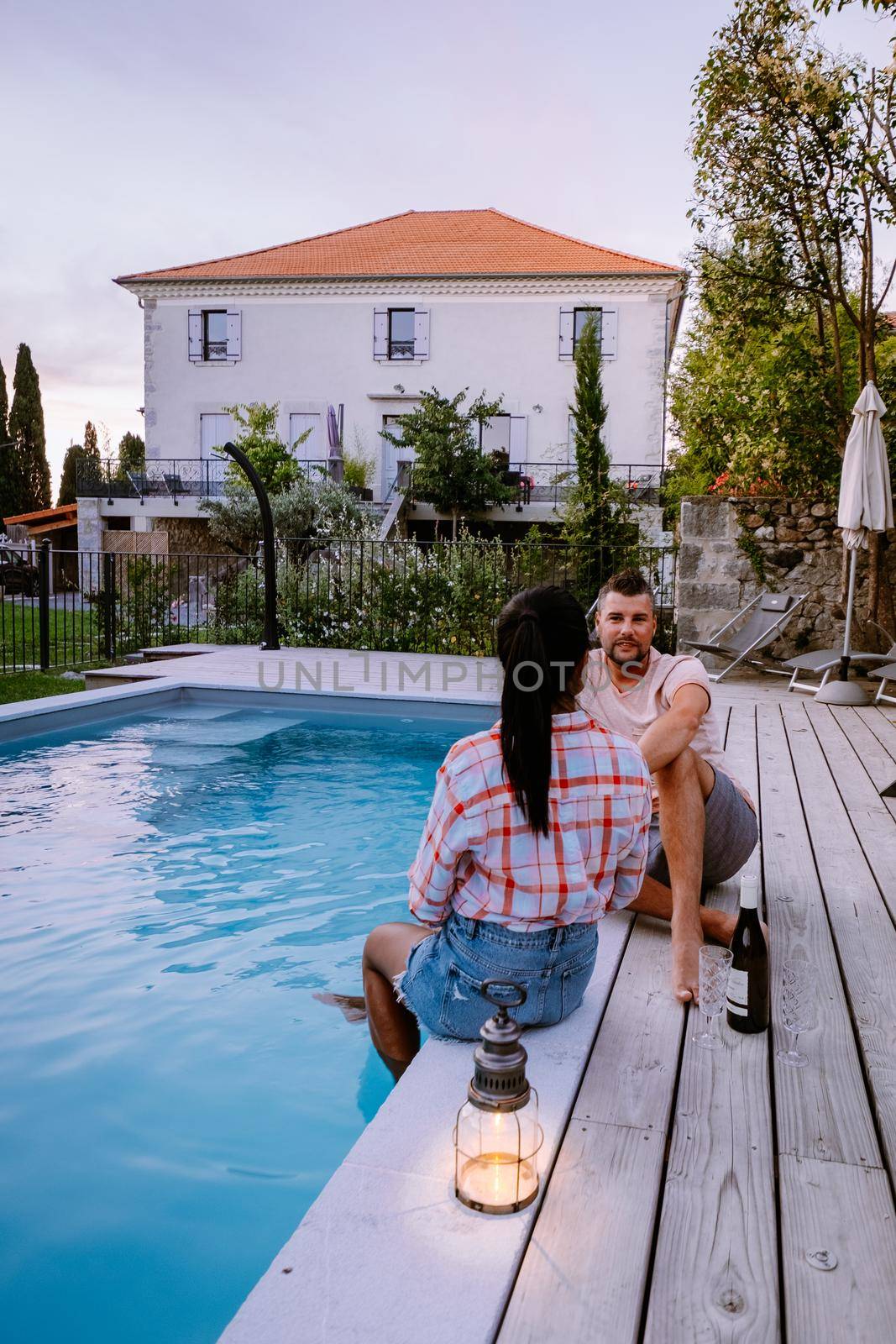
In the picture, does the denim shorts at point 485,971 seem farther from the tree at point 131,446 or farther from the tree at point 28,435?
the tree at point 28,435

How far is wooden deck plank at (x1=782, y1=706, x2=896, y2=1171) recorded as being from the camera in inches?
75.7

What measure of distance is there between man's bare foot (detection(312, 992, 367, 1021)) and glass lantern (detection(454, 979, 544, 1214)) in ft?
5.30

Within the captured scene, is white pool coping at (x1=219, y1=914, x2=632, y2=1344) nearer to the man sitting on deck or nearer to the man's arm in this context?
the man sitting on deck

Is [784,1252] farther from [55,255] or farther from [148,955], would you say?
[55,255]

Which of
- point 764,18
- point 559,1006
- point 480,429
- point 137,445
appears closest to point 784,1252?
point 559,1006

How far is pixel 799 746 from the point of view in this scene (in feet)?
17.2

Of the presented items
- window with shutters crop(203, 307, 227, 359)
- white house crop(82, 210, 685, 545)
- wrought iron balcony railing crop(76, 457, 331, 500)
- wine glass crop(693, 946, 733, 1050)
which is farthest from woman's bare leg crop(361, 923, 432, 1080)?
window with shutters crop(203, 307, 227, 359)

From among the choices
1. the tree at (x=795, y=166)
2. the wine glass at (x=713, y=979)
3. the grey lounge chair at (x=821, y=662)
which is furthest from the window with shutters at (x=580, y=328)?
the wine glass at (x=713, y=979)

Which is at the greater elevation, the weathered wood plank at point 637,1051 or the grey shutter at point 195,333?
the grey shutter at point 195,333

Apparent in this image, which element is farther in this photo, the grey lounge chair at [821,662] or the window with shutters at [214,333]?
the window with shutters at [214,333]

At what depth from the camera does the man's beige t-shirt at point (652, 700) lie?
270 cm

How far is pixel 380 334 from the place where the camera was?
77.2 ft

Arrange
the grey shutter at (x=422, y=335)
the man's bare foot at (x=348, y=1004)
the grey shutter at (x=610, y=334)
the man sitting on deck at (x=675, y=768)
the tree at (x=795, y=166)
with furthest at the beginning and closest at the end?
the grey shutter at (x=422, y=335) < the grey shutter at (x=610, y=334) < the tree at (x=795, y=166) < the man's bare foot at (x=348, y=1004) < the man sitting on deck at (x=675, y=768)

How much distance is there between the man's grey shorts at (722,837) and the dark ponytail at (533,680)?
1.05 meters
